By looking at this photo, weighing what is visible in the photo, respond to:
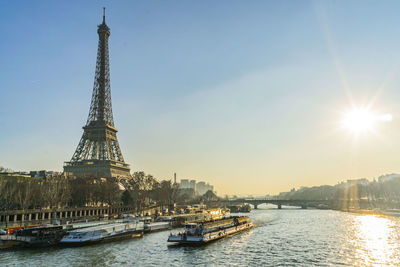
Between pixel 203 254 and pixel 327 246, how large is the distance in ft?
71.6

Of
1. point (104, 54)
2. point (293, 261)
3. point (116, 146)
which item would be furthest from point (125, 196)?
point (293, 261)

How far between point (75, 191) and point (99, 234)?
2411 inches

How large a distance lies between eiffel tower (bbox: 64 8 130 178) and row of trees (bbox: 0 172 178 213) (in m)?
10.8

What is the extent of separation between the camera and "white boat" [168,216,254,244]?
180ft

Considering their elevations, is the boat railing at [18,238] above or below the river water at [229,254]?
above

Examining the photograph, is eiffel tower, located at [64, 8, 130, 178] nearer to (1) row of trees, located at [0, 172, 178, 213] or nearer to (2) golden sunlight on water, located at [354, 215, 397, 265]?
(1) row of trees, located at [0, 172, 178, 213]

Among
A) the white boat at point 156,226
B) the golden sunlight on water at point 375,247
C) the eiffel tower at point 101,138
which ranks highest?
the eiffel tower at point 101,138

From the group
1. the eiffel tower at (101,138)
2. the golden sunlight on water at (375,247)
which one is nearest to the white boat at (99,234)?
the golden sunlight on water at (375,247)

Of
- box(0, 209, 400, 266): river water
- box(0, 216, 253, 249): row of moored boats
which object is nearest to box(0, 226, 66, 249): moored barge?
box(0, 216, 253, 249): row of moored boats

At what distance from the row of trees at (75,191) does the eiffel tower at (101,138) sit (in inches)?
427

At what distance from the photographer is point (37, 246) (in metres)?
52.6

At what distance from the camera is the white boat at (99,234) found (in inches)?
2116

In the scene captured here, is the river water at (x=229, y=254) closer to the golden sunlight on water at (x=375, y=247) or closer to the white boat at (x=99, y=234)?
the golden sunlight on water at (x=375, y=247)

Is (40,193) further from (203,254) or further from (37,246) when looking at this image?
(203,254)
